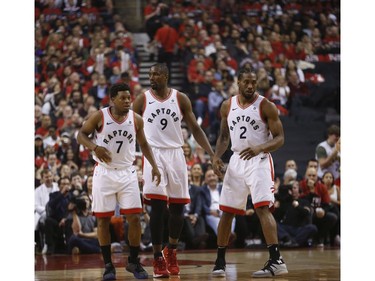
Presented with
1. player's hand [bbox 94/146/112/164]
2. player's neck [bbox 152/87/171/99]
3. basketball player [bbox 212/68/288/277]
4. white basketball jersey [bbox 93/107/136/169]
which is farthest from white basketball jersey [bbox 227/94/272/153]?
player's hand [bbox 94/146/112/164]

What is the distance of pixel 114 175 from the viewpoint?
7.48 m

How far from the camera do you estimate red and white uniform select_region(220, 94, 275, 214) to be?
7.62m

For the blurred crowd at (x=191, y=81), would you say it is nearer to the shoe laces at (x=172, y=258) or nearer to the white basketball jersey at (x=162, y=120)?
the shoe laces at (x=172, y=258)

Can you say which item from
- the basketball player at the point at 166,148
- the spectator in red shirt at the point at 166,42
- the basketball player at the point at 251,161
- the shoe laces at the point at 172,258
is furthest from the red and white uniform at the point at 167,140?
the spectator in red shirt at the point at 166,42

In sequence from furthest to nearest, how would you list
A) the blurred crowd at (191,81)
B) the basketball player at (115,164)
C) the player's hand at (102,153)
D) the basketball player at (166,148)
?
the blurred crowd at (191,81) → the basketball player at (166,148) → the basketball player at (115,164) → the player's hand at (102,153)

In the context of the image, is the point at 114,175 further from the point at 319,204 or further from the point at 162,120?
the point at 319,204

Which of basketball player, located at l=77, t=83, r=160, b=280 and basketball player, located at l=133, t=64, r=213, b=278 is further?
basketball player, located at l=133, t=64, r=213, b=278

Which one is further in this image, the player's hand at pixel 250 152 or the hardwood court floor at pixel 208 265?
the hardwood court floor at pixel 208 265

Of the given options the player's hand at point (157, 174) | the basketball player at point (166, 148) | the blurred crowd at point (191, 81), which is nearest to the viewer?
the player's hand at point (157, 174)

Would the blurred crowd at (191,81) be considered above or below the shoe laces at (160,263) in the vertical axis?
above

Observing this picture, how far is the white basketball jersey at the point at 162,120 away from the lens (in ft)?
26.0

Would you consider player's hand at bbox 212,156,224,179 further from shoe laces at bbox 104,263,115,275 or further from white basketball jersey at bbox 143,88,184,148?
shoe laces at bbox 104,263,115,275

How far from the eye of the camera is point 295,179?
13.1m
